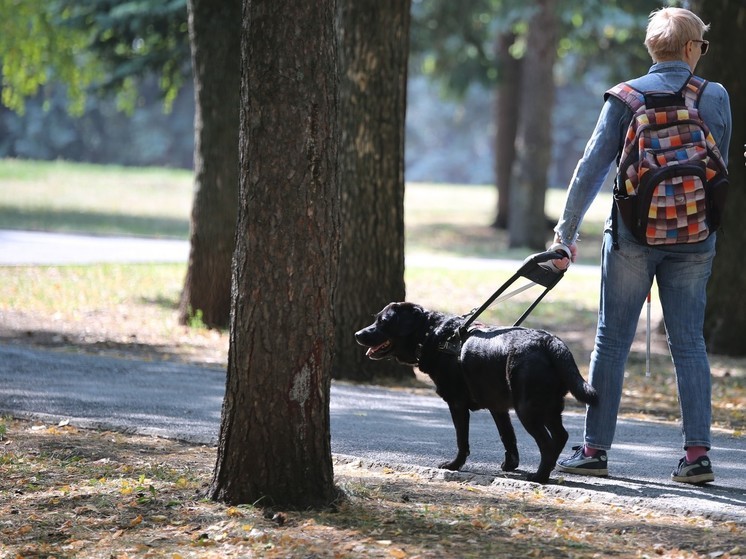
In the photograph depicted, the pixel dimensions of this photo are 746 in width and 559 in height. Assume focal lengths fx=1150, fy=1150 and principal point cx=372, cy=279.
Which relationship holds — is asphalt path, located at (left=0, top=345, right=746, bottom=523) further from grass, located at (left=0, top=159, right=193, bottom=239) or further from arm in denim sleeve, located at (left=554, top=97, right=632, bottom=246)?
grass, located at (left=0, top=159, right=193, bottom=239)

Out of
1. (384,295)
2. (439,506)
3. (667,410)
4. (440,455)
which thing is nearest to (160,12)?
(384,295)

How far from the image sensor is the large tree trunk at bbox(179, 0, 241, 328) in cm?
1273

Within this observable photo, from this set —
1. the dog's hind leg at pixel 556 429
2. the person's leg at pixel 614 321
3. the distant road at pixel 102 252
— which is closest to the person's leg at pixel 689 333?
the person's leg at pixel 614 321

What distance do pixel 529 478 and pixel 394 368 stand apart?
4564mm

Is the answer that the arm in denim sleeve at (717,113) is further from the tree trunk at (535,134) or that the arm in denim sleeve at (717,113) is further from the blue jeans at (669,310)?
the tree trunk at (535,134)

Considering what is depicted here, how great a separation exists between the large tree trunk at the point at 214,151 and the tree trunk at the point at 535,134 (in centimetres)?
1300

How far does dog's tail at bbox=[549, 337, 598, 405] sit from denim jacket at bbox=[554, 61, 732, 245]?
644 millimetres

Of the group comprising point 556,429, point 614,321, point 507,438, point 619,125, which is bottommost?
point 507,438

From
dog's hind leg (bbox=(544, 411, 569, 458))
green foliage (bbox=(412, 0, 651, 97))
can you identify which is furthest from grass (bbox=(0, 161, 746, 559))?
green foliage (bbox=(412, 0, 651, 97))

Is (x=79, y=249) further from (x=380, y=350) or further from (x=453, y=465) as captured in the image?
(x=453, y=465)

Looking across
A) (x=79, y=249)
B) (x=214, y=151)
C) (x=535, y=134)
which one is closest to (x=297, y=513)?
(x=214, y=151)

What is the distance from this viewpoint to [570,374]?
5277mm

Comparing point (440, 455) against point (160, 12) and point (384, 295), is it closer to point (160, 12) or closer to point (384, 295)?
point (384, 295)

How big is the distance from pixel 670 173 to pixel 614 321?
0.79m
